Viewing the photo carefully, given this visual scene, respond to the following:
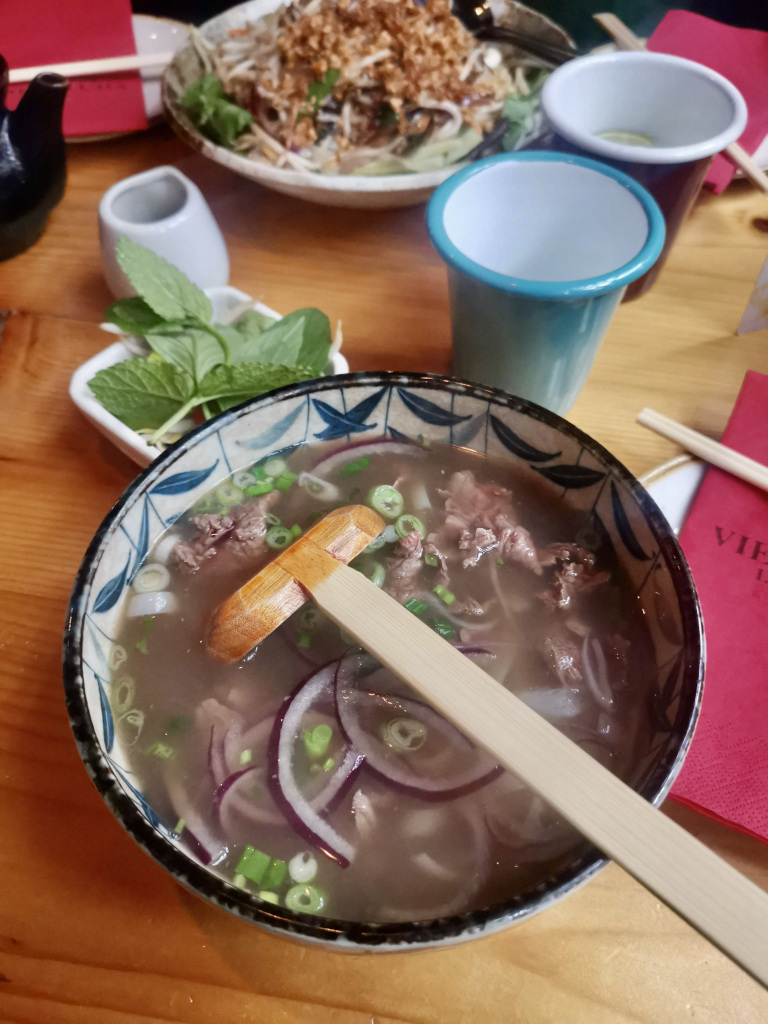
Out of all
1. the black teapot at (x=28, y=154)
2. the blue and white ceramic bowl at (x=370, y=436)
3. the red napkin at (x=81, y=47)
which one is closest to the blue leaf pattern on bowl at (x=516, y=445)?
the blue and white ceramic bowl at (x=370, y=436)

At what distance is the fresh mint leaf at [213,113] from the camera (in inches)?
76.5

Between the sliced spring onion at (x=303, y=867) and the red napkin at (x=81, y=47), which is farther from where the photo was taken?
the red napkin at (x=81, y=47)

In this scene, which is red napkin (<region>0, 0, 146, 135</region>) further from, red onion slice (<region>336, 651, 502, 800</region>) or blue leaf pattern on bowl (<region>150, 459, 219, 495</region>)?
red onion slice (<region>336, 651, 502, 800</region>)

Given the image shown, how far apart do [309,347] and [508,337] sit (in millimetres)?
428

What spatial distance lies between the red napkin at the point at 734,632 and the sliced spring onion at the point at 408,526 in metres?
0.48

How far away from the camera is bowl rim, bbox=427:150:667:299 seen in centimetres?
114

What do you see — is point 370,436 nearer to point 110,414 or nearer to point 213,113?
point 110,414

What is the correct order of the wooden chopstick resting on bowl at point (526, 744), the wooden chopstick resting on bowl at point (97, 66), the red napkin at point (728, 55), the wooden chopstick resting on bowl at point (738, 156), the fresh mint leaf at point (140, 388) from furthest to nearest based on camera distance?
the wooden chopstick resting on bowl at point (97, 66), the red napkin at point (728, 55), the wooden chopstick resting on bowl at point (738, 156), the fresh mint leaf at point (140, 388), the wooden chopstick resting on bowl at point (526, 744)

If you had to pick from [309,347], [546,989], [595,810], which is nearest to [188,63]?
[309,347]

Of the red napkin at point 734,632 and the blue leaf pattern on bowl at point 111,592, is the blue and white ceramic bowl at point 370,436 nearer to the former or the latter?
the blue leaf pattern on bowl at point 111,592

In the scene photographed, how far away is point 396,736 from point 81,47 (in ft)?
7.52

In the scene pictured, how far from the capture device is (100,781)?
738 mm

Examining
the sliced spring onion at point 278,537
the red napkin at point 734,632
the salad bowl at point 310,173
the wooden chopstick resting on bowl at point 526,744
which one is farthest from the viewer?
the salad bowl at point 310,173

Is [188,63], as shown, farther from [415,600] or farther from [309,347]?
[415,600]
